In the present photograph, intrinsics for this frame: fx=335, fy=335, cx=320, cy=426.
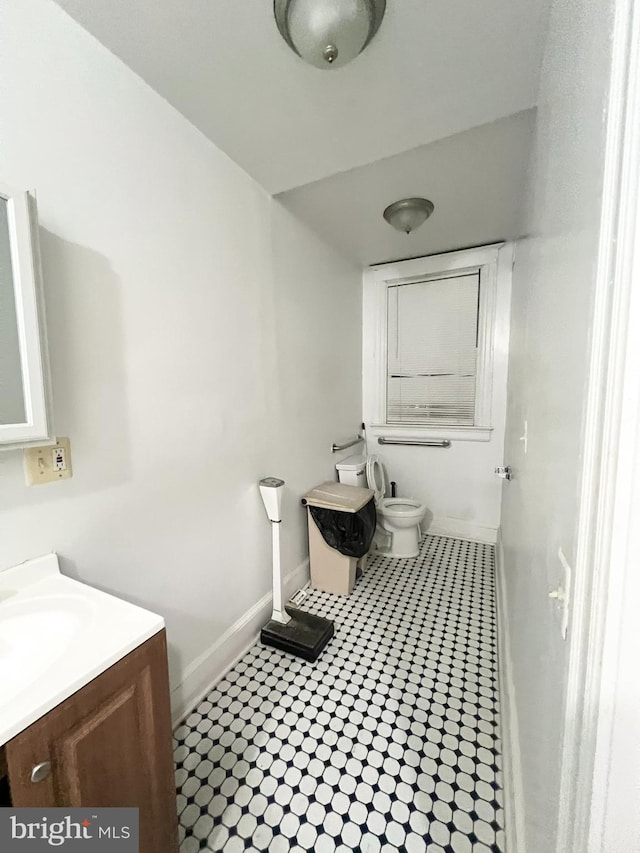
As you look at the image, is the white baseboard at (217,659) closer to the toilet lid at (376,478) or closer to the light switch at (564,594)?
the toilet lid at (376,478)

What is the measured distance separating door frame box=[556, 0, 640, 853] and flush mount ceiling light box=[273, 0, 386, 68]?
888mm

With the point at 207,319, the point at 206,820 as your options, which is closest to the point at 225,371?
the point at 207,319

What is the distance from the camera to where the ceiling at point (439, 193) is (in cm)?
153

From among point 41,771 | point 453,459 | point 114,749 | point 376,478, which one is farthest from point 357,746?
point 453,459

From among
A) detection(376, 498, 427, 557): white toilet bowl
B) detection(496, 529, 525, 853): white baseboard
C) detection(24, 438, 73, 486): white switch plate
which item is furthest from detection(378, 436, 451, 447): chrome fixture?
detection(24, 438, 73, 486): white switch plate

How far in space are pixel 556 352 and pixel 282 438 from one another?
1.55m

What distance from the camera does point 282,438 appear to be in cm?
209

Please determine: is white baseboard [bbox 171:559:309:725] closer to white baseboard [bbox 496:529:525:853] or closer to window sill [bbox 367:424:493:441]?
white baseboard [bbox 496:529:525:853]

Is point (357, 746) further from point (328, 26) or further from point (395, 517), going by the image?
point (328, 26)

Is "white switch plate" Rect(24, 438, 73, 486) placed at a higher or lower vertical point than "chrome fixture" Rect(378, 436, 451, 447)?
higher

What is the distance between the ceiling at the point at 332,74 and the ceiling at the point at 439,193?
0.06 m

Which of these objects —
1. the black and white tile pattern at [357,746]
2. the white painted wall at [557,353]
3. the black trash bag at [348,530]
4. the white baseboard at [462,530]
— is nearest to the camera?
the white painted wall at [557,353]

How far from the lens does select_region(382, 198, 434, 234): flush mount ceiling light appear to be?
1.98 meters

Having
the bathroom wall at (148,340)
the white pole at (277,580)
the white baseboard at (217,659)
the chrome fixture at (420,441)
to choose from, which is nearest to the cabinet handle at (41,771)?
the bathroom wall at (148,340)
